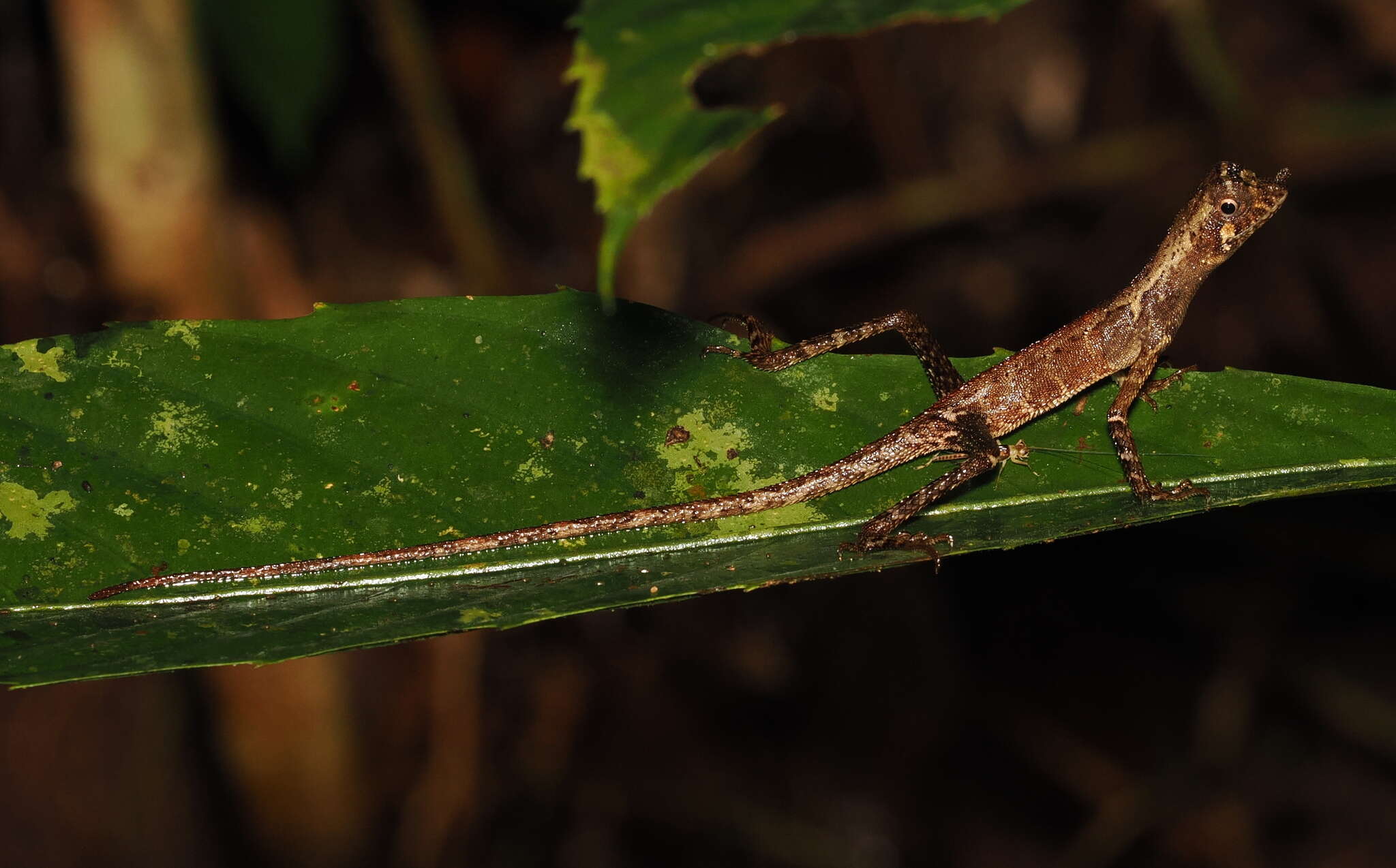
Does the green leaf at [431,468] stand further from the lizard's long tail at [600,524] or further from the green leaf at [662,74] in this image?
the green leaf at [662,74]

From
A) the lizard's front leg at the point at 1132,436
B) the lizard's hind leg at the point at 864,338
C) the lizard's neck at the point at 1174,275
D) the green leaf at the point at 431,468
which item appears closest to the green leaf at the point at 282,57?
the lizard's hind leg at the point at 864,338

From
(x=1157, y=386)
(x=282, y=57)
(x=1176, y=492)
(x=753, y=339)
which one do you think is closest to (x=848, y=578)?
(x=1157, y=386)

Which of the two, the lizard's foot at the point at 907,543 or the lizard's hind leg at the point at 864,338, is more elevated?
the lizard's hind leg at the point at 864,338

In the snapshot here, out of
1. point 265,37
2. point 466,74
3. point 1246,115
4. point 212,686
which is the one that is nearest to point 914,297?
point 1246,115

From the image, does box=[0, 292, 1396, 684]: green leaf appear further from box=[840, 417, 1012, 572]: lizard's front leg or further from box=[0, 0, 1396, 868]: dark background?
box=[0, 0, 1396, 868]: dark background

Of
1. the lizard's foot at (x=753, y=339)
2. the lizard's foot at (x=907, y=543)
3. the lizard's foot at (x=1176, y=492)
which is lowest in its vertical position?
the lizard's foot at (x=1176, y=492)

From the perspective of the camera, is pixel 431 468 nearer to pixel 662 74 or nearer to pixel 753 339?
pixel 753 339

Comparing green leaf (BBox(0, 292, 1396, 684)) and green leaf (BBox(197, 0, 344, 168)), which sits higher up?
green leaf (BBox(197, 0, 344, 168))

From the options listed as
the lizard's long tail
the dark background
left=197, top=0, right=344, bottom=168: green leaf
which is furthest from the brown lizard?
left=197, top=0, right=344, bottom=168: green leaf
